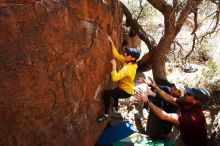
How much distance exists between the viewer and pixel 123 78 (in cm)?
529

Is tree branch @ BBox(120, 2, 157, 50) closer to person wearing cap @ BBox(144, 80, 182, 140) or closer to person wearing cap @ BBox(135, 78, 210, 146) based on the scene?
person wearing cap @ BBox(144, 80, 182, 140)

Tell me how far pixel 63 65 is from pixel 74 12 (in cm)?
→ 76

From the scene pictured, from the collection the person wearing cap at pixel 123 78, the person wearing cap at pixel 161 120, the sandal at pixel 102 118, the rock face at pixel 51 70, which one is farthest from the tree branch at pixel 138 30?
the sandal at pixel 102 118

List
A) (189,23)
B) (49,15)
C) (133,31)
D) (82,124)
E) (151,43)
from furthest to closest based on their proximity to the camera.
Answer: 1. (189,23)
2. (133,31)
3. (151,43)
4. (82,124)
5. (49,15)

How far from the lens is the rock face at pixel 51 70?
4.30m

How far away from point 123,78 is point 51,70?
1.23 metres

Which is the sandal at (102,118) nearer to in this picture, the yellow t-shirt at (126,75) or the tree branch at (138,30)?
the yellow t-shirt at (126,75)

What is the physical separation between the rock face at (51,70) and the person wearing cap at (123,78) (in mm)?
165

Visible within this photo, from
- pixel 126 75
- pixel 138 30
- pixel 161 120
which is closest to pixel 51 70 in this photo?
pixel 126 75

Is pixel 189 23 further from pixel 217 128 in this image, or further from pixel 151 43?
pixel 217 128

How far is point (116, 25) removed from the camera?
611cm

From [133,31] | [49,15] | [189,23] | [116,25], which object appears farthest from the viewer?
[189,23]

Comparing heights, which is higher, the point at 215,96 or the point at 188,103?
the point at 188,103

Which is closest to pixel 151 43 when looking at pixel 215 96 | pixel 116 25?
pixel 215 96
